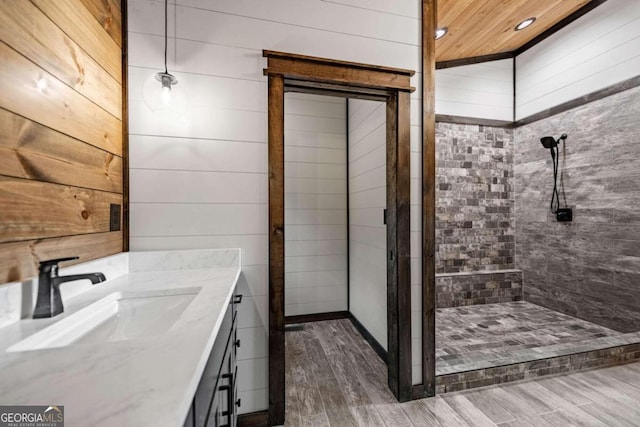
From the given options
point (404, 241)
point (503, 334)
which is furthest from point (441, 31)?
point (503, 334)

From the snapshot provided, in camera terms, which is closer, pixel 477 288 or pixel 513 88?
pixel 477 288

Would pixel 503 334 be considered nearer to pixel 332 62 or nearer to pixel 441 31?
pixel 332 62

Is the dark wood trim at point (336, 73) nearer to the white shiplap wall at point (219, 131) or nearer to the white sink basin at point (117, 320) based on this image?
the white shiplap wall at point (219, 131)

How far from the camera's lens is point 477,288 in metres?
3.39

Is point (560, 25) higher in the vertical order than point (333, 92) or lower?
higher

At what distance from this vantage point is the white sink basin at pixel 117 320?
2.41 feet

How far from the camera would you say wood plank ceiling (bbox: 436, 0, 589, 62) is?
247 centimetres

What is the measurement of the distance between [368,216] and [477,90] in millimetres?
2404

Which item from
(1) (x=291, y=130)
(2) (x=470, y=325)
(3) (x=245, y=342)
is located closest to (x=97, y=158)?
(3) (x=245, y=342)

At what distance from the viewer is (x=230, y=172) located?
156cm

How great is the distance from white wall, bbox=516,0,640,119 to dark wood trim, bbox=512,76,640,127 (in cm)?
4

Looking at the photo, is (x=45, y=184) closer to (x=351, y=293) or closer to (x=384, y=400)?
(x=384, y=400)

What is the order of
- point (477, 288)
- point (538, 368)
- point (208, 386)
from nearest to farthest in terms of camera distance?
1. point (208, 386)
2. point (538, 368)
3. point (477, 288)

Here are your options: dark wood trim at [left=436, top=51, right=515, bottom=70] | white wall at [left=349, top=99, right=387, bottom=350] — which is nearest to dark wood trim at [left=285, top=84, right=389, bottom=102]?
white wall at [left=349, top=99, right=387, bottom=350]
